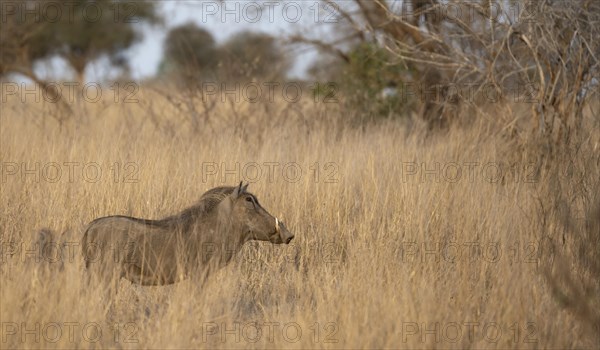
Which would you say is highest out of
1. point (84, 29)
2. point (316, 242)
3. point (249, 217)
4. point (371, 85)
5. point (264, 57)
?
point (84, 29)

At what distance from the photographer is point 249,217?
206 inches

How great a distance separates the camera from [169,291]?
17.0 ft

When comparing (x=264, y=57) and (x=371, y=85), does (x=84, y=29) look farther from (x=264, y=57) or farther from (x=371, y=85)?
(x=371, y=85)

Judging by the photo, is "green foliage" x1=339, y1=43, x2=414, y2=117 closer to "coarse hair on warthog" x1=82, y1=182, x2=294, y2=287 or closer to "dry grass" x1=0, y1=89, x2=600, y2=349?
"dry grass" x1=0, y1=89, x2=600, y2=349

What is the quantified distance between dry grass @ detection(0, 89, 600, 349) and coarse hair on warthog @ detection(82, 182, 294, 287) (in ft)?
0.41

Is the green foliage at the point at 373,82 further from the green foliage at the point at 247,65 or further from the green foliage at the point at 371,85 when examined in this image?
the green foliage at the point at 247,65

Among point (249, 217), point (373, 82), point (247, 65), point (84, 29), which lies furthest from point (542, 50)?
point (84, 29)

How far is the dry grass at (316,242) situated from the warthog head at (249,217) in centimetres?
31

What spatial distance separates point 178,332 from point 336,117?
7382 millimetres

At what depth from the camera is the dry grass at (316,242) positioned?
4.52 meters

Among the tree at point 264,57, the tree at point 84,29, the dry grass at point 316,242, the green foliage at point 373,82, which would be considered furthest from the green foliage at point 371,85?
the tree at point 84,29

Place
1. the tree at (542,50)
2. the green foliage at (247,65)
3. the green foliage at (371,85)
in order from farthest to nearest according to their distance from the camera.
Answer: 1. the green foliage at (371,85)
2. the green foliage at (247,65)
3. the tree at (542,50)

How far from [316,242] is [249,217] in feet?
4.75

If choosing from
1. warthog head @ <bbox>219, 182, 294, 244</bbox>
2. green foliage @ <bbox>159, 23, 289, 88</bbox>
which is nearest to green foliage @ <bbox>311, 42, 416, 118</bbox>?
green foliage @ <bbox>159, 23, 289, 88</bbox>
